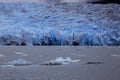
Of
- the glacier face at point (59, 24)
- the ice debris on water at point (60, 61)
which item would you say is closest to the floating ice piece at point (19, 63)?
the ice debris on water at point (60, 61)

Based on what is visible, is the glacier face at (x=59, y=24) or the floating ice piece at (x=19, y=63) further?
the glacier face at (x=59, y=24)

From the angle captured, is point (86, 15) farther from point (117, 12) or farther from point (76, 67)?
point (76, 67)

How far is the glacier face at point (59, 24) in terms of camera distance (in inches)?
119

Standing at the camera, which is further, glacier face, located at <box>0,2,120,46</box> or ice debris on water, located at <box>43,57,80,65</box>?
glacier face, located at <box>0,2,120,46</box>

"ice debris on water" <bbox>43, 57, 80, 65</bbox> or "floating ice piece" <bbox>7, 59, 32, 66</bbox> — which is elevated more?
"floating ice piece" <bbox>7, 59, 32, 66</bbox>

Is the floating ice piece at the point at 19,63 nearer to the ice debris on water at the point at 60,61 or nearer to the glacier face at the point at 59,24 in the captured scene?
the ice debris on water at the point at 60,61

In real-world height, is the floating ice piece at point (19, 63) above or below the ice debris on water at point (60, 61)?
above

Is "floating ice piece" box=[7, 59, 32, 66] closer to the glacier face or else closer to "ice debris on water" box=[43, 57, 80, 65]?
"ice debris on water" box=[43, 57, 80, 65]

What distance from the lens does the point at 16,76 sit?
5.58 ft

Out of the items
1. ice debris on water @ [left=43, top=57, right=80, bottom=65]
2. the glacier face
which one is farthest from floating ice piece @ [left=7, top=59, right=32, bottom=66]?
the glacier face

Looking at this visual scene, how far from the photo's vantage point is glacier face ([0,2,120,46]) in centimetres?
303

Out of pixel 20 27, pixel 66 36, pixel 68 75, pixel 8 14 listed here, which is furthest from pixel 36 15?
pixel 68 75

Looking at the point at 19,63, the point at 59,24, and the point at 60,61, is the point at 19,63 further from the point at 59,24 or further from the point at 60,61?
the point at 59,24

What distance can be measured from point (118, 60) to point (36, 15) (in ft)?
6.56
